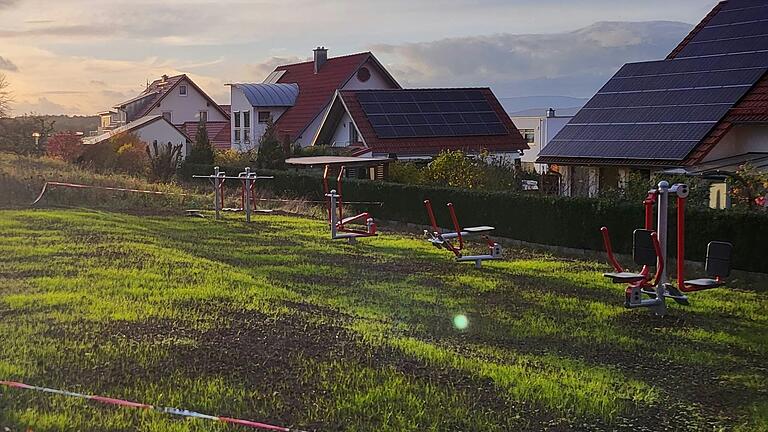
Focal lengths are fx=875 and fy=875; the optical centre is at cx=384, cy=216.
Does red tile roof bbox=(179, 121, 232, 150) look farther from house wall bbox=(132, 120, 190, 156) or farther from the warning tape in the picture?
the warning tape

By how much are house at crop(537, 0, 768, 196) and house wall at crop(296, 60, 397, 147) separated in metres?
18.7

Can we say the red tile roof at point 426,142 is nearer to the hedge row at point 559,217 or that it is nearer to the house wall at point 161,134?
the hedge row at point 559,217

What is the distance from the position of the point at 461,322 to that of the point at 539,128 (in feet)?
154

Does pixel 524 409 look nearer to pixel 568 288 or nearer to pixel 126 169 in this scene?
pixel 568 288

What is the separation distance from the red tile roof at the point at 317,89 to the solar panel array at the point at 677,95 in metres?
19.2

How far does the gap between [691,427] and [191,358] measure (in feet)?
14.1

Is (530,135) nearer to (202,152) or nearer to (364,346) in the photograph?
(202,152)

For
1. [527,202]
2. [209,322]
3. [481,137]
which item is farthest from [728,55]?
[209,322]

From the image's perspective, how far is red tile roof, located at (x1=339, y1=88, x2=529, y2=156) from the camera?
3388 centimetres

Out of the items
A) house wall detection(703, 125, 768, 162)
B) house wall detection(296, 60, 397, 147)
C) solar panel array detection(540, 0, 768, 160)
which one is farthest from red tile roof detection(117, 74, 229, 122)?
house wall detection(703, 125, 768, 162)

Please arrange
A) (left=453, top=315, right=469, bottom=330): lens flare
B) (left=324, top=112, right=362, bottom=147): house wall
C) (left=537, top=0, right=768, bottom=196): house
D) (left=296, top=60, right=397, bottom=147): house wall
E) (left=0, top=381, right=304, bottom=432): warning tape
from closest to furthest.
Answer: (left=0, top=381, right=304, bottom=432): warning tape
(left=453, top=315, right=469, bottom=330): lens flare
(left=537, top=0, right=768, bottom=196): house
(left=324, top=112, right=362, bottom=147): house wall
(left=296, top=60, right=397, bottom=147): house wall

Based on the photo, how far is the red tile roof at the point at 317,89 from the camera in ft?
147

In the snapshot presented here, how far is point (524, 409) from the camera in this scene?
6676mm

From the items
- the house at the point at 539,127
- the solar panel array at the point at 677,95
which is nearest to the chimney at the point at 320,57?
the house at the point at 539,127
